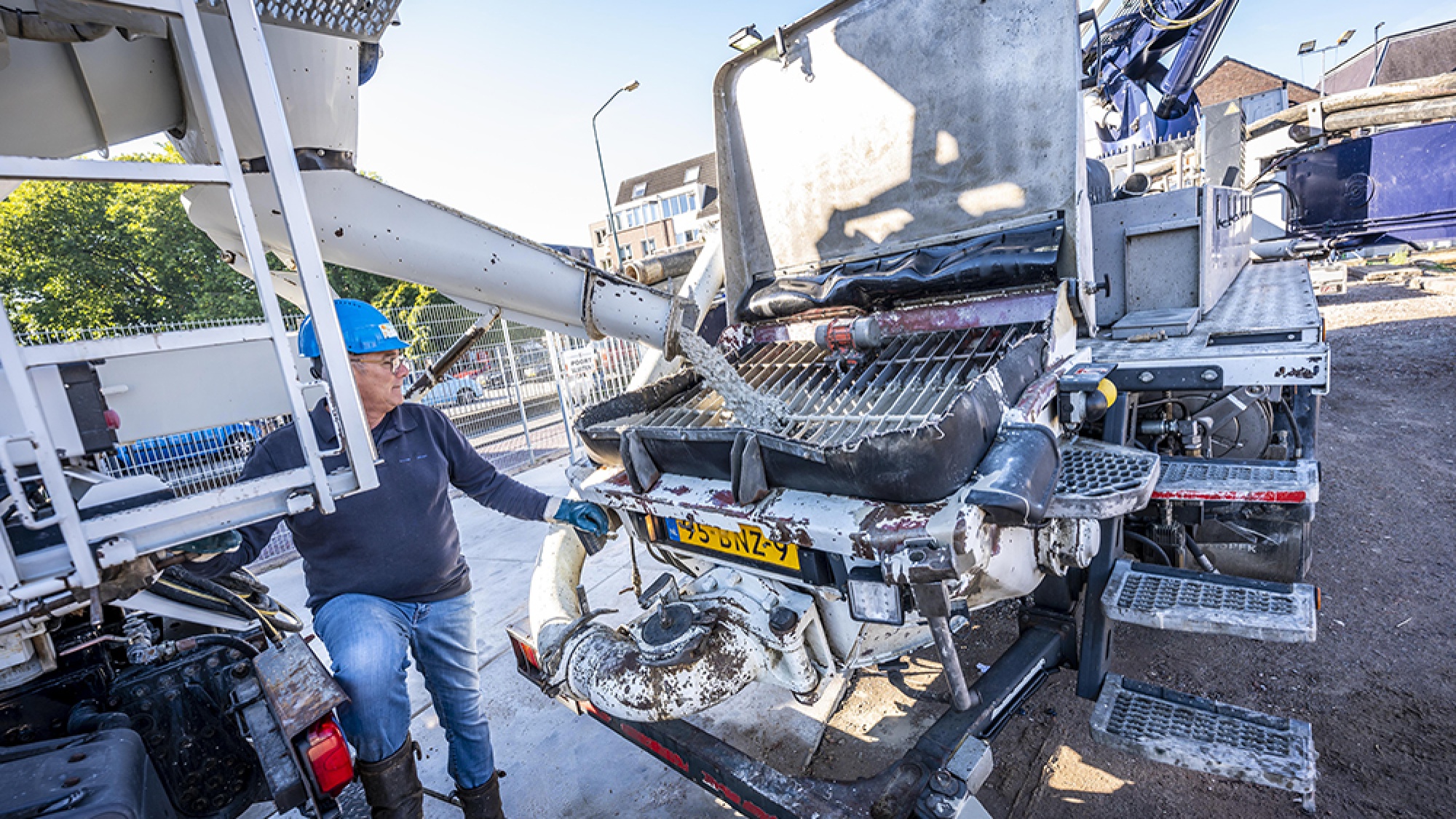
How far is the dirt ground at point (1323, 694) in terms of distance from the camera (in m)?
2.21

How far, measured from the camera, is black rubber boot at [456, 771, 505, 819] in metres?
2.38

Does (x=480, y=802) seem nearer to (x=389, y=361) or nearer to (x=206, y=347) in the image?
(x=389, y=361)

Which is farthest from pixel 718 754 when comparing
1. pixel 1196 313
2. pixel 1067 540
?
pixel 1196 313

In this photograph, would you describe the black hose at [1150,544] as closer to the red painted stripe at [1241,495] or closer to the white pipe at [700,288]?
the red painted stripe at [1241,495]

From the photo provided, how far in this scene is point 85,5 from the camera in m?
1.24

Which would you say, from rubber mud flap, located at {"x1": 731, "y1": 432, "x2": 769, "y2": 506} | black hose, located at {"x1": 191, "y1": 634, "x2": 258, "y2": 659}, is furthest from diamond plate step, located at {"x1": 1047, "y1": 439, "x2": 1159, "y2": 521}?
black hose, located at {"x1": 191, "y1": 634, "x2": 258, "y2": 659}

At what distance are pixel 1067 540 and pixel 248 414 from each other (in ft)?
7.66

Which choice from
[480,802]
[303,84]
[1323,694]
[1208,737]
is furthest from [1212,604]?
[303,84]

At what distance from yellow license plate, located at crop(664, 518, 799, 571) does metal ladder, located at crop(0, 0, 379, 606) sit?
38.2 inches

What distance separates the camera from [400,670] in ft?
6.79

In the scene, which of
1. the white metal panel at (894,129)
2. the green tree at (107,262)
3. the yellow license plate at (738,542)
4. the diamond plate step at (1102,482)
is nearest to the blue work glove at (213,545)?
the yellow license plate at (738,542)

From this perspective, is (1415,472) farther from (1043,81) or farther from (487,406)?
(487,406)

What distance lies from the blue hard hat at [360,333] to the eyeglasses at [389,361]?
Answer: 27 mm

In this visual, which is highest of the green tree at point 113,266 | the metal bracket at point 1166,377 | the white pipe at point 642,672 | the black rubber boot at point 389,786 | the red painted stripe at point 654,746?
the green tree at point 113,266
